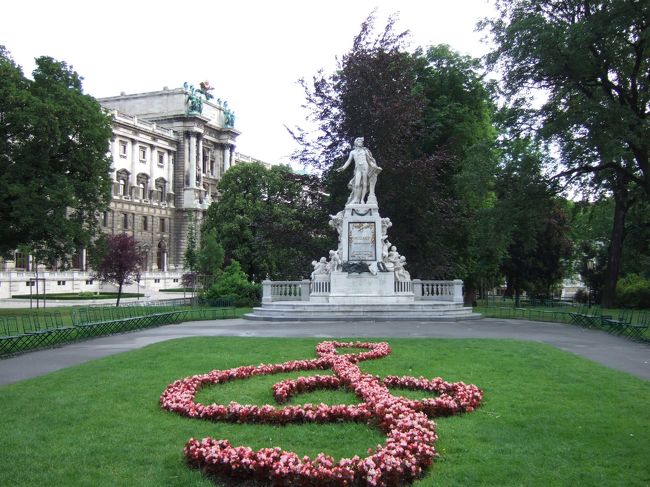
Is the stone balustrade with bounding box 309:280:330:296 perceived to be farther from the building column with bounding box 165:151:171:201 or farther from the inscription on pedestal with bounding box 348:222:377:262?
the building column with bounding box 165:151:171:201

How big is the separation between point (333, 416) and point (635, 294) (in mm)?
39196

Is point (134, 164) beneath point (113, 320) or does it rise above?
above

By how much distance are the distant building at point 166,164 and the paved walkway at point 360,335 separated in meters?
61.7

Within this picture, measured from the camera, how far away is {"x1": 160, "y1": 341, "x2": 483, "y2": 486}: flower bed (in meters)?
5.86

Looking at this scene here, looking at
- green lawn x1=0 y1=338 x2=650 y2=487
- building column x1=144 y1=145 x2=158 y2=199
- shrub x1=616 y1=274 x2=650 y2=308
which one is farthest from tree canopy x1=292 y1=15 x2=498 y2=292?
building column x1=144 y1=145 x2=158 y2=199

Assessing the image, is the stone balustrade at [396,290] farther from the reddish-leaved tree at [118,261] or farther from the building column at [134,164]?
the building column at [134,164]

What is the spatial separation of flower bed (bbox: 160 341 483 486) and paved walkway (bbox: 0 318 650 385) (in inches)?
186

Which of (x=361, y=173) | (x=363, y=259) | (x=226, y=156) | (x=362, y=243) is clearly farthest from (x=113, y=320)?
(x=226, y=156)

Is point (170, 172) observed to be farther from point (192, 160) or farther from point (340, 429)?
point (340, 429)

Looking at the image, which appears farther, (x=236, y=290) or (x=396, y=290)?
(x=236, y=290)

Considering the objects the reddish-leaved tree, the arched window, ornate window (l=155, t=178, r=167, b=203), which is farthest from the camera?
ornate window (l=155, t=178, r=167, b=203)

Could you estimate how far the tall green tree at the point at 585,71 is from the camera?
2514cm

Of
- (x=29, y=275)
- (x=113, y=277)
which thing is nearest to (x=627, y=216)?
(x=113, y=277)

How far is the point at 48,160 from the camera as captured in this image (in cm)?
3203
